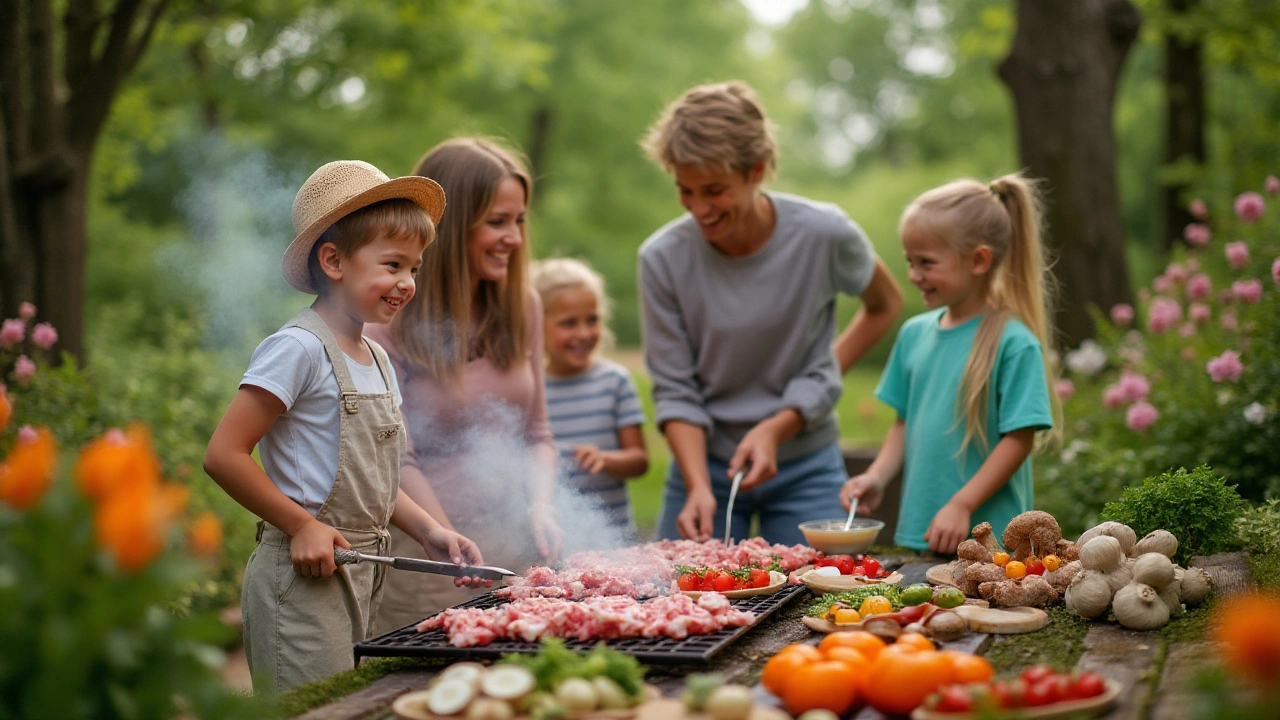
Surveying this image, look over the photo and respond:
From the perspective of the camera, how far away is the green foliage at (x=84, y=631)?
61.2 inches

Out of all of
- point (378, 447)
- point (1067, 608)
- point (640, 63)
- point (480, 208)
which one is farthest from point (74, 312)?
point (640, 63)

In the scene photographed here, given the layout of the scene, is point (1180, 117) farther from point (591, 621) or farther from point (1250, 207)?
point (591, 621)

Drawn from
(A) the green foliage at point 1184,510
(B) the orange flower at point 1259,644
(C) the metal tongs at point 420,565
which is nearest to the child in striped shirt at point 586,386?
(C) the metal tongs at point 420,565

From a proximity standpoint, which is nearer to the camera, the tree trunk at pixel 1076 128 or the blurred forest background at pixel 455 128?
the tree trunk at pixel 1076 128

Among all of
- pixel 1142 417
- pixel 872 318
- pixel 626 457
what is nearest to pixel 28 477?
pixel 626 457

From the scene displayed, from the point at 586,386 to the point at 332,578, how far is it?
2.34 meters

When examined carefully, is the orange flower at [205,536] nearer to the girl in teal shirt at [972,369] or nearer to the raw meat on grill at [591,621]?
the raw meat on grill at [591,621]

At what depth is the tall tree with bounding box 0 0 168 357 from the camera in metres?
6.08

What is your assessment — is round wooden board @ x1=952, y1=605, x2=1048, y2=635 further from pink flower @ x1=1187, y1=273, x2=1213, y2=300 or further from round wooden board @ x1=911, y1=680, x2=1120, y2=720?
pink flower @ x1=1187, y1=273, x2=1213, y2=300

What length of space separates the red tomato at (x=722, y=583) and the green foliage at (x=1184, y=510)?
1.07 m

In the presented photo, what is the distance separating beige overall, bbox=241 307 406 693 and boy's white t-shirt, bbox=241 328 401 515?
0.02 m

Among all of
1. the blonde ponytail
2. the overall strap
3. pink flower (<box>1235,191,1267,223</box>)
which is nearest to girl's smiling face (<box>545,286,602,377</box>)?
the blonde ponytail

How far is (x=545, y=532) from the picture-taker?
3725 mm

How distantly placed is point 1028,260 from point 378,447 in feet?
7.87
